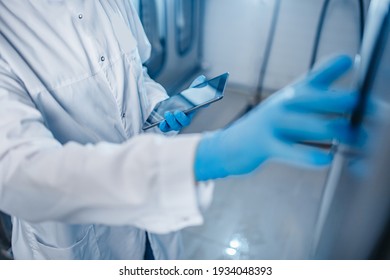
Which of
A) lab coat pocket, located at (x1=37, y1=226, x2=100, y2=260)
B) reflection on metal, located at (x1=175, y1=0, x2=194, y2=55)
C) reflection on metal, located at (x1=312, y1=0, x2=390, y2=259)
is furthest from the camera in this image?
reflection on metal, located at (x1=175, y1=0, x2=194, y2=55)

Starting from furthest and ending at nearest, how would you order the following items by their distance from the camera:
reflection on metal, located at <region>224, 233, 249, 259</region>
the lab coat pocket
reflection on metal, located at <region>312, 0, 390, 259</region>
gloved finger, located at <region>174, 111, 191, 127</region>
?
reflection on metal, located at <region>224, 233, 249, 259</region>, gloved finger, located at <region>174, 111, 191, 127</region>, the lab coat pocket, reflection on metal, located at <region>312, 0, 390, 259</region>

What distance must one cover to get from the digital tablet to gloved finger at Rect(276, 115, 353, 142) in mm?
402

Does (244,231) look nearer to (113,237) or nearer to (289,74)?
(113,237)

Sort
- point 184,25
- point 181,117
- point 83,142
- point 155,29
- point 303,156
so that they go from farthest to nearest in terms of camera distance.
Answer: point 184,25
point 155,29
point 181,117
point 83,142
point 303,156

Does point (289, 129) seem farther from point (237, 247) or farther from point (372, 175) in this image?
point (237, 247)

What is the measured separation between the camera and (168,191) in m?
0.42

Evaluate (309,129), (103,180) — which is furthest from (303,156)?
(103,180)

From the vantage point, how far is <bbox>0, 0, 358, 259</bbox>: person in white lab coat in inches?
16.8

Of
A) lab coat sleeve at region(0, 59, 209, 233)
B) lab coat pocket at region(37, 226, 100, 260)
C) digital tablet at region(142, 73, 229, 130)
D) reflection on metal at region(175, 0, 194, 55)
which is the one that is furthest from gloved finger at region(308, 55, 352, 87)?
reflection on metal at region(175, 0, 194, 55)

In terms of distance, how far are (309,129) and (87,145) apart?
0.33 meters

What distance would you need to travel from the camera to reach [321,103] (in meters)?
0.41

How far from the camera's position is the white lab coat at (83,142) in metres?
0.43

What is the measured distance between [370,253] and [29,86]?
0.67 metres

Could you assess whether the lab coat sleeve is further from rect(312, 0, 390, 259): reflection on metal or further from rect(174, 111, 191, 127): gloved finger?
rect(174, 111, 191, 127): gloved finger
